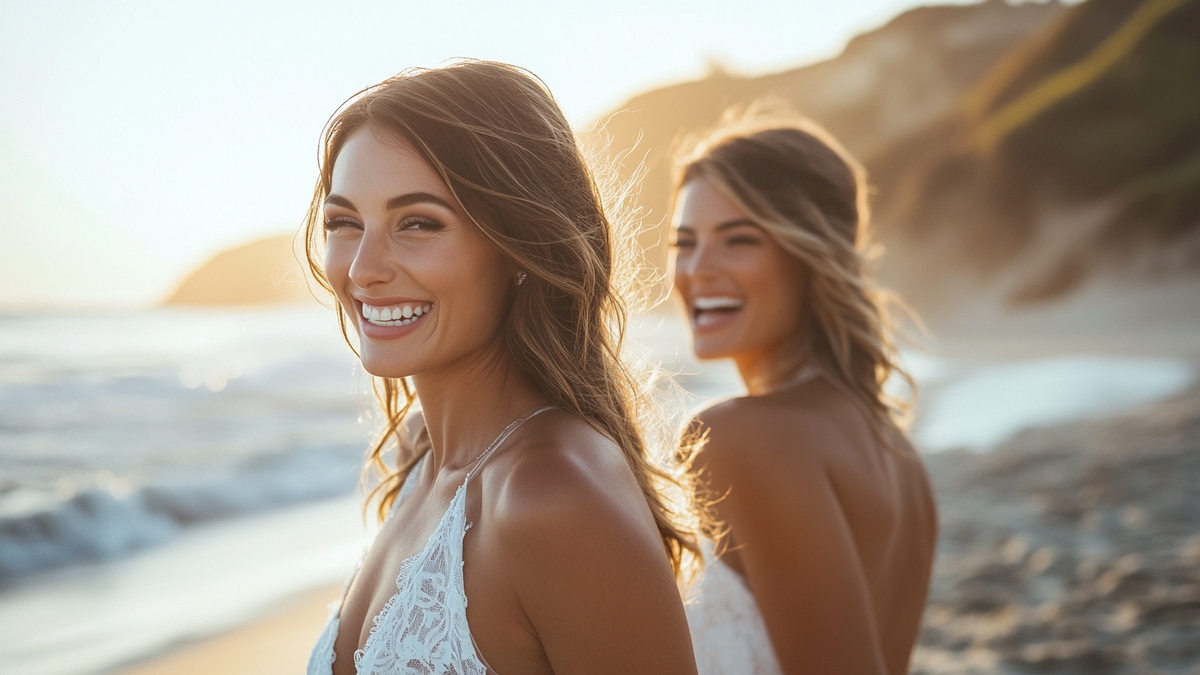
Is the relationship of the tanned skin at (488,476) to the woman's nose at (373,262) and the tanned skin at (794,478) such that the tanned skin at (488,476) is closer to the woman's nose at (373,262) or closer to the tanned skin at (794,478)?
the woman's nose at (373,262)

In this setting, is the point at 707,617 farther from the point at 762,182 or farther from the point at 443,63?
the point at 443,63

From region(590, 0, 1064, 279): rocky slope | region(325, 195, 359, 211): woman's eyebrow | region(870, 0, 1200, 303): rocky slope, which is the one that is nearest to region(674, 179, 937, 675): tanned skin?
Result: region(325, 195, 359, 211): woman's eyebrow

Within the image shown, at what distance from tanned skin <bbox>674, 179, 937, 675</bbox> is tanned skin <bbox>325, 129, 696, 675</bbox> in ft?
2.75

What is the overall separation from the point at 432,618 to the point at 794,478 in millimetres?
1150

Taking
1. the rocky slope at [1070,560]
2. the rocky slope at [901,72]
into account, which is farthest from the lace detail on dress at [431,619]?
the rocky slope at [901,72]

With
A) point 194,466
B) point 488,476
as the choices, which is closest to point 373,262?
point 488,476

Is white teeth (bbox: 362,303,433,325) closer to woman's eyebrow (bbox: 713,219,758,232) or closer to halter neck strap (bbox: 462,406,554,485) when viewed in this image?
halter neck strap (bbox: 462,406,554,485)

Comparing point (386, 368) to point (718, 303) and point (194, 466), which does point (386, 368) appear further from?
point (194, 466)

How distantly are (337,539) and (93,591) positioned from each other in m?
1.82

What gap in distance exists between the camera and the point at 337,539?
7688mm

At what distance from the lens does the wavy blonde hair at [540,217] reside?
179 centimetres

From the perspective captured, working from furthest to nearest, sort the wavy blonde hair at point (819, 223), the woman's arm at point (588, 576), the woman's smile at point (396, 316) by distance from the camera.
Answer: the wavy blonde hair at point (819, 223) < the woman's smile at point (396, 316) < the woman's arm at point (588, 576)

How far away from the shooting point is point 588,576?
1460 millimetres

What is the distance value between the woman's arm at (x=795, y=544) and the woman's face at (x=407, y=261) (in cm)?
89
